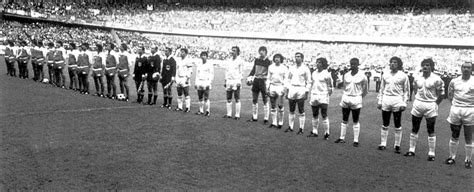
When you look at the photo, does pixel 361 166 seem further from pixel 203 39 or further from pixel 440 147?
pixel 203 39

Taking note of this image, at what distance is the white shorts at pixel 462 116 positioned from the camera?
8225 millimetres

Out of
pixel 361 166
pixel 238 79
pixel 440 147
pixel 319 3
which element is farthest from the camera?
pixel 319 3

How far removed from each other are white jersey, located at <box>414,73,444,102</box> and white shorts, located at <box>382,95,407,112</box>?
1.30ft

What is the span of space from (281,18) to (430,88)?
4192 cm

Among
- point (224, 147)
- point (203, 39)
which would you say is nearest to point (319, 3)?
point (203, 39)

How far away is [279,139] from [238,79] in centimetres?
298

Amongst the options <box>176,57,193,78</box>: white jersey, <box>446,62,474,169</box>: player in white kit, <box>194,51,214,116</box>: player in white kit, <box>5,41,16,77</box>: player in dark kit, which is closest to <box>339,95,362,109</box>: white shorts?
<box>446,62,474,169</box>: player in white kit

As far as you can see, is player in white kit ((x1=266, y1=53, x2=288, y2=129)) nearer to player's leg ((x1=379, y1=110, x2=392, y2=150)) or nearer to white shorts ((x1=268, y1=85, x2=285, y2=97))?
white shorts ((x1=268, y1=85, x2=285, y2=97))

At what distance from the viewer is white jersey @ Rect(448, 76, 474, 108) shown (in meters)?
8.26

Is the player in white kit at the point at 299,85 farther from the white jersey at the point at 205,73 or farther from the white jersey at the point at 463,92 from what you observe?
the white jersey at the point at 463,92

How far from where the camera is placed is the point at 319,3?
50.6 m

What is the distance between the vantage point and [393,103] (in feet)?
30.7

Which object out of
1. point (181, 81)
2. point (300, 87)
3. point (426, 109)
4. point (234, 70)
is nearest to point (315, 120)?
point (300, 87)

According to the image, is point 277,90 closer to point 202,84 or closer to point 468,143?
point 202,84
